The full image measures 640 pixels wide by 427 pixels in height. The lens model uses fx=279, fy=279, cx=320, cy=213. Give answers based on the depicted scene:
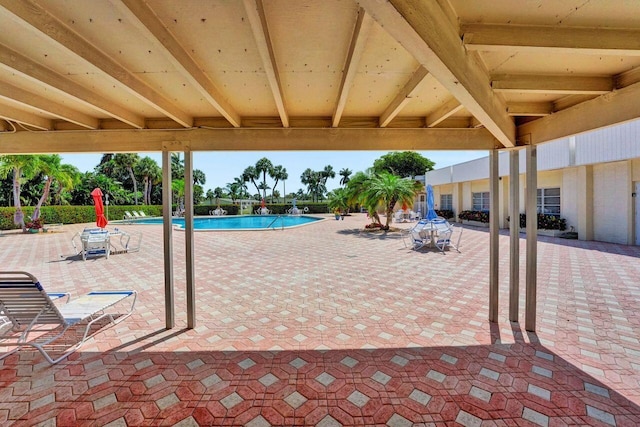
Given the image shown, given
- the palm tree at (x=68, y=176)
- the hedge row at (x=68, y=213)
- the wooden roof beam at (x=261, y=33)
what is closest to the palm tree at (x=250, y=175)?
the hedge row at (x=68, y=213)

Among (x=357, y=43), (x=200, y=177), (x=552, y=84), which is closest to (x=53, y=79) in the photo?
(x=357, y=43)

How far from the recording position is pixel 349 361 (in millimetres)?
3098

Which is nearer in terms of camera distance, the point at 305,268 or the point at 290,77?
the point at 290,77

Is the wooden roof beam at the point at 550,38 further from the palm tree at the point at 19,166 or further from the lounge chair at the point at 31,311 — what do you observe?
the palm tree at the point at 19,166

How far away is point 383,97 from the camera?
125 inches

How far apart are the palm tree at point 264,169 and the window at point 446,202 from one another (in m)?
38.3

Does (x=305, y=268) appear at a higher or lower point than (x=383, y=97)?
lower

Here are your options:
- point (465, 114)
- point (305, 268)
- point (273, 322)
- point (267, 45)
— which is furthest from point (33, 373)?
point (465, 114)

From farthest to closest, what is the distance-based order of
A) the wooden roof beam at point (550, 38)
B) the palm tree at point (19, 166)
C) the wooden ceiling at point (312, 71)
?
the palm tree at point (19, 166) < the wooden roof beam at point (550, 38) < the wooden ceiling at point (312, 71)

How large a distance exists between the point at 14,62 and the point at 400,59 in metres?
2.97

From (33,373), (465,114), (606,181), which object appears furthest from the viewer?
(606,181)

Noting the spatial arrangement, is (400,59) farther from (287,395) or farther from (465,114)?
(287,395)

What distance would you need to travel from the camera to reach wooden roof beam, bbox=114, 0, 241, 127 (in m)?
1.58

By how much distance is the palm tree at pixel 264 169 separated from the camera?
55875 mm
